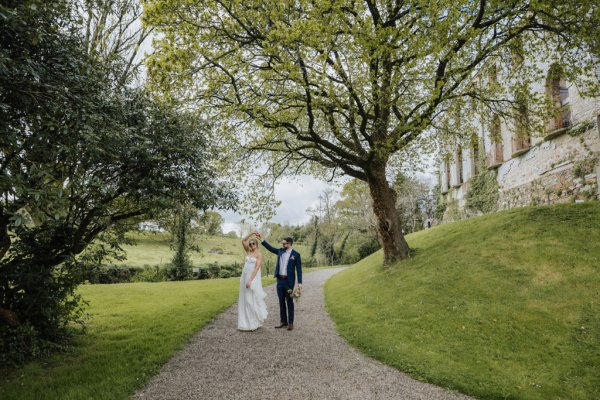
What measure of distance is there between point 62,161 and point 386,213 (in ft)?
43.8

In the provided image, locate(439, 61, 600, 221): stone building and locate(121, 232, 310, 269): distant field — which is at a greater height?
locate(439, 61, 600, 221): stone building

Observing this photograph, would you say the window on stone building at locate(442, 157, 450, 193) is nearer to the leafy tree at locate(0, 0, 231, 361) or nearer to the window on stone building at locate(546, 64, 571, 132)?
the window on stone building at locate(546, 64, 571, 132)

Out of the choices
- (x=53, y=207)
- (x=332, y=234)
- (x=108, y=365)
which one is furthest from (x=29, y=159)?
(x=332, y=234)

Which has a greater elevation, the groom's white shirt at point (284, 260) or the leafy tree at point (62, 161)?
the leafy tree at point (62, 161)

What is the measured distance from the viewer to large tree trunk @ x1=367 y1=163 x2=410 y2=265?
53.8 ft

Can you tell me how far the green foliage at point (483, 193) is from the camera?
81.1ft

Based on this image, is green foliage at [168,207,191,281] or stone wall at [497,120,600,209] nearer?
stone wall at [497,120,600,209]

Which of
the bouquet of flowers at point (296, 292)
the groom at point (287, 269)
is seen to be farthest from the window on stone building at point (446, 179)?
the bouquet of flowers at point (296, 292)

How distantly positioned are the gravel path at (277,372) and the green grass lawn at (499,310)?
66cm

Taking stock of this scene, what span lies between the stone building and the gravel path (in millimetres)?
13077

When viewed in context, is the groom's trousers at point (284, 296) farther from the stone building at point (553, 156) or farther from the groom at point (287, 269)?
the stone building at point (553, 156)

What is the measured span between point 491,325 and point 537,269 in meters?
3.60

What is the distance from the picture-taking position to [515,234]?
14125 millimetres

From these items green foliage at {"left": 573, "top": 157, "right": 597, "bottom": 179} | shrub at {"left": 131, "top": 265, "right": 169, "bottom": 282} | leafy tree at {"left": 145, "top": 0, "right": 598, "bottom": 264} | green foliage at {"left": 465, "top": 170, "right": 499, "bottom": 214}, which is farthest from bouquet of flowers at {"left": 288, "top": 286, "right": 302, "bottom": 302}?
shrub at {"left": 131, "top": 265, "right": 169, "bottom": 282}
